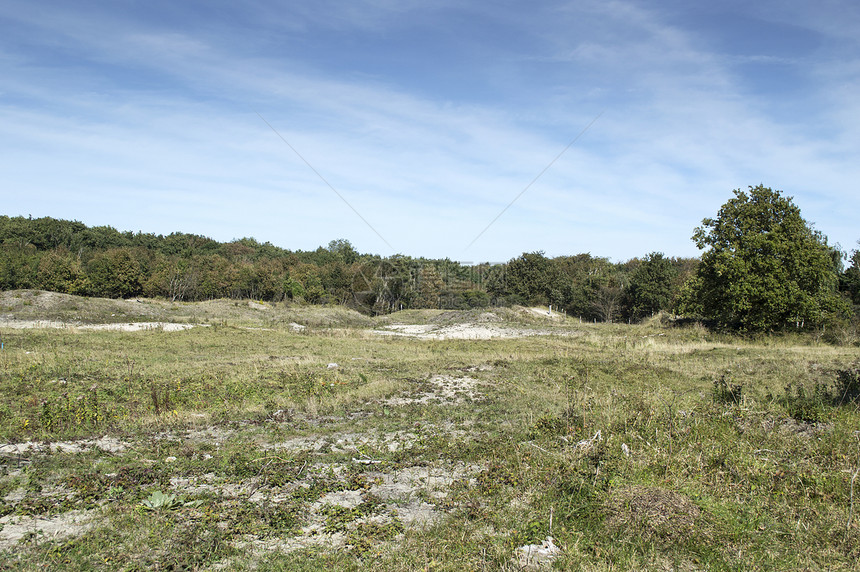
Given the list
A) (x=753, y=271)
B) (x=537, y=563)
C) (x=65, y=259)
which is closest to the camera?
(x=537, y=563)

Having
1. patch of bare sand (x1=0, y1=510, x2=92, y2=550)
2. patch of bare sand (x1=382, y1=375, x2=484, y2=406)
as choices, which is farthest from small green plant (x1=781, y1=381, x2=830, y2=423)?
patch of bare sand (x1=0, y1=510, x2=92, y2=550)

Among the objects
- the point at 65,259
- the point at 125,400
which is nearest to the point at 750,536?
the point at 125,400

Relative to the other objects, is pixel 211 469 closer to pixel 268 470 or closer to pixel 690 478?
pixel 268 470

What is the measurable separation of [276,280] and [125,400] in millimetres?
74775

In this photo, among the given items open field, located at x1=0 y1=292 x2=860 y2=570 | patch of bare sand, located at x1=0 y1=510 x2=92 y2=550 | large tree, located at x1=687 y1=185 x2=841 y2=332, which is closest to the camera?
open field, located at x1=0 y1=292 x2=860 y2=570

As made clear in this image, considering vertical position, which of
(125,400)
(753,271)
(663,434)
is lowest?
(125,400)

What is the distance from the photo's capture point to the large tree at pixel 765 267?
30.7 meters

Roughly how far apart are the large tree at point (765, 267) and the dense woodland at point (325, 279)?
15310 millimetres

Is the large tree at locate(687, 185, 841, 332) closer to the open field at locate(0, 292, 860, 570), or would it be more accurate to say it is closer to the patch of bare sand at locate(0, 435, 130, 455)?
the open field at locate(0, 292, 860, 570)

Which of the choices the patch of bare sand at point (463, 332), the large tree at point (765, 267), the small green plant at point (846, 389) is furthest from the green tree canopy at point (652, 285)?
the small green plant at point (846, 389)

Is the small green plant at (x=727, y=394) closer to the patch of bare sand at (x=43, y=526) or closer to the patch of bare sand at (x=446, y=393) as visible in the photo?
the patch of bare sand at (x=446, y=393)

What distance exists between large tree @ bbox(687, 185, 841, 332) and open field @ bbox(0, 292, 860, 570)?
17057mm

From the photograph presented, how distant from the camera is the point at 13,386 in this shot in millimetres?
13781

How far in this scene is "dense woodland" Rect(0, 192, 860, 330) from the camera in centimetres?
6694
